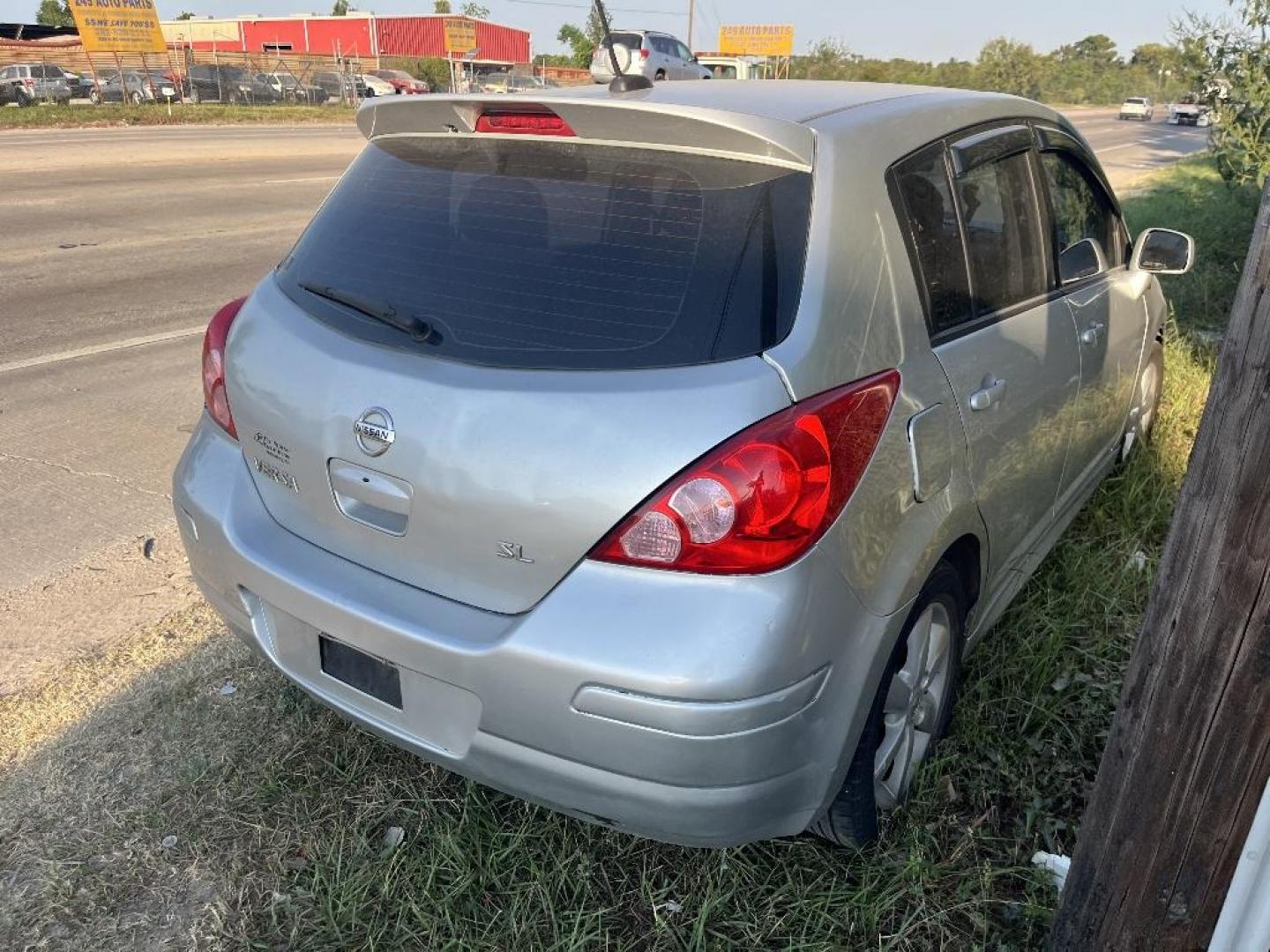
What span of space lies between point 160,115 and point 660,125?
29.8 meters

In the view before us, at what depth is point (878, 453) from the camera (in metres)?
2.00

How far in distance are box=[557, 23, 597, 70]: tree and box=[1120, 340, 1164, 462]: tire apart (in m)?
54.1

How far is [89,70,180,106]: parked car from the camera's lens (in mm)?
32125

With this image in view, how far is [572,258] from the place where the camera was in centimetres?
212

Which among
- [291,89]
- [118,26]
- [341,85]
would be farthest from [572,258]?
[291,89]

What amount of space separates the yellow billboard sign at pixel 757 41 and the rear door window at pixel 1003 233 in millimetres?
57672

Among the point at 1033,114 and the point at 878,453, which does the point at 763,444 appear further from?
the point at 1033,114

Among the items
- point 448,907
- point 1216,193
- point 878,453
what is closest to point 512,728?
point 448,907

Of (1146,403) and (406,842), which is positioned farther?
(1146,403)

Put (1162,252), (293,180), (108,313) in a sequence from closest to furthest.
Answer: (1162,252)
(108,313)
(293,180)

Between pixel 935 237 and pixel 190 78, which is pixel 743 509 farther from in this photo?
pixel 190 78

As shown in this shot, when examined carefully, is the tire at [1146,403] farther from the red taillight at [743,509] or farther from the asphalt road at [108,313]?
the asphalt road at [108,313]

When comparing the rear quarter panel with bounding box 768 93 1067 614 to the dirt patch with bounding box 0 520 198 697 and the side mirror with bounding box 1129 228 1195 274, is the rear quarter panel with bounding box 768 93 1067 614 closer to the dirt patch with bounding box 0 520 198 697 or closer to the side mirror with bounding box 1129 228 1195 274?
the side mirror with bounding box 1129 228 1195 274

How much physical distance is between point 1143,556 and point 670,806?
2622 mm
